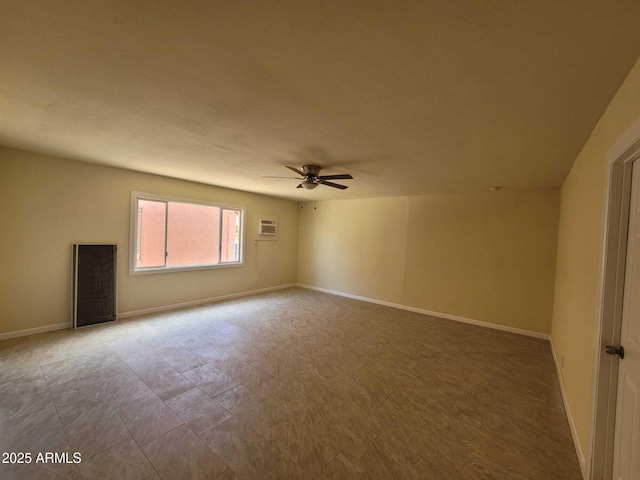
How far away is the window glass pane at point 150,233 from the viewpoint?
14.0 ft

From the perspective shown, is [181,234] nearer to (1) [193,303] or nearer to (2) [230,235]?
(2) [230,235]

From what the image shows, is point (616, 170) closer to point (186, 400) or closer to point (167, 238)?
point (186, 400)

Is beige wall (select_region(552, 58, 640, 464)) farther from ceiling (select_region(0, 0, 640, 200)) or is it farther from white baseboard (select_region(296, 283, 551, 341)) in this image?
white baseboard (select_region(296, 283, 551, 341))

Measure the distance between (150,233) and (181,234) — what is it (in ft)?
1.73

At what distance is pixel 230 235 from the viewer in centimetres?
570

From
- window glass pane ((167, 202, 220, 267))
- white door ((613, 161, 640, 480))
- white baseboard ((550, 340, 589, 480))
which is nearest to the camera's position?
white door ((613, 161, 640, 480))

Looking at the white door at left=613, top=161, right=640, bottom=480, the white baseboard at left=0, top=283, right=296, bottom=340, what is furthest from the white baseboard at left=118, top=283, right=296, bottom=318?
the white door at left=613, top=161, right=640, bottom=480

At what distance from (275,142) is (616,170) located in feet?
8.14

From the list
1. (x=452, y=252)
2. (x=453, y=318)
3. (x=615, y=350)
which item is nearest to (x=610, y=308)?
(x=615, y=350)

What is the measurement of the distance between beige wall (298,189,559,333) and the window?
2357 millimetres

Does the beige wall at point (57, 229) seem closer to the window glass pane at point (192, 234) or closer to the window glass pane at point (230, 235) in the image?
the window glass pane at point (192, 234)

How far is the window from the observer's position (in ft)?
14.1

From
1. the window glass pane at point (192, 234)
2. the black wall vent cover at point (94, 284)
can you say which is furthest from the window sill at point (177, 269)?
the black wall vent cover at point (94, 284)

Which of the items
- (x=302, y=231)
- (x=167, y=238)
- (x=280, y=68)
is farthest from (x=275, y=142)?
(x=302, y=231)
